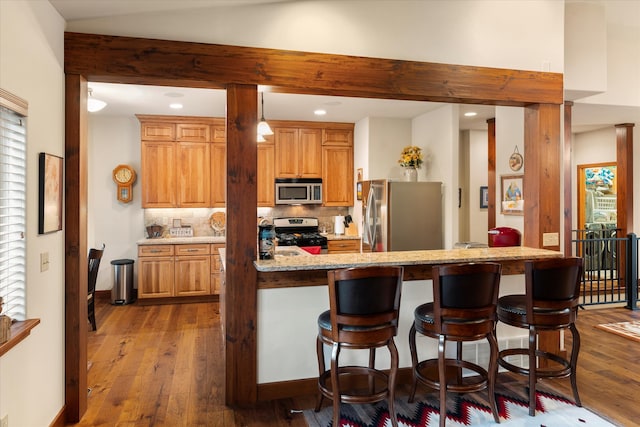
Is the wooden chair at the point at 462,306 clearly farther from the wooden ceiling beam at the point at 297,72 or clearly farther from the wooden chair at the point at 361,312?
the wooden ceiling beam at the point at 297,72

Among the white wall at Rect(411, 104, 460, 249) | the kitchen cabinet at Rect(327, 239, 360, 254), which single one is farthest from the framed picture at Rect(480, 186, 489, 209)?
the kitchen cabinet at Rect(327, 239, 360, 254)

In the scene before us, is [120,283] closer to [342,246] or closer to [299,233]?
[299,233]

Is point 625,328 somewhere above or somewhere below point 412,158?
below

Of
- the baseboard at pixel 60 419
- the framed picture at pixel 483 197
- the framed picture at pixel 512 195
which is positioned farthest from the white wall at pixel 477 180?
the baseboard at pixel 60 419

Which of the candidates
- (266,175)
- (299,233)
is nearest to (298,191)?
(266,175)

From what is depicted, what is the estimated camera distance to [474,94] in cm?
331

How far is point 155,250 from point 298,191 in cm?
Result: 222

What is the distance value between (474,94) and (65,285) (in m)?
3.21

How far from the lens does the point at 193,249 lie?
5.87 metres

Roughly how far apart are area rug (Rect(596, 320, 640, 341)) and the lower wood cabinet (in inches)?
190

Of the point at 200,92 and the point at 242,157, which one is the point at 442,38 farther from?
the point at 200,92

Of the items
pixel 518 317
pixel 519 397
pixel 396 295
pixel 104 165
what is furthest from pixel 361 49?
pixel 104 165

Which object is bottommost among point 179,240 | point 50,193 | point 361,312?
point 361,312

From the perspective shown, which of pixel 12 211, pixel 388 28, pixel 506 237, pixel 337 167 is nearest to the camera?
pixel 12 211
